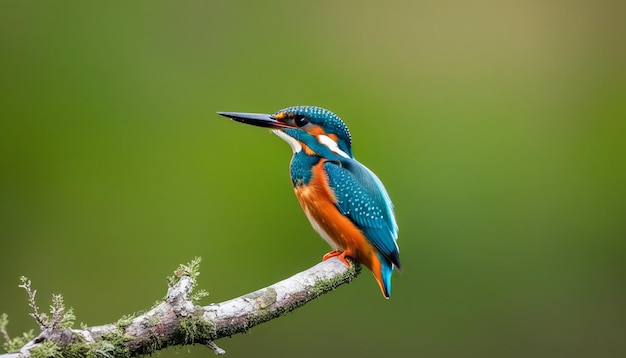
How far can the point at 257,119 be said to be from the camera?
2.36 meters

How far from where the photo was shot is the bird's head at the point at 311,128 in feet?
8.03

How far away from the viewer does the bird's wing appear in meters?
2.42

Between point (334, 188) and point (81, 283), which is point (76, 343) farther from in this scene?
point (81, 283)

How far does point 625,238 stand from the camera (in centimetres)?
580

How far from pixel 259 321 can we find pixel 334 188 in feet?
2.16

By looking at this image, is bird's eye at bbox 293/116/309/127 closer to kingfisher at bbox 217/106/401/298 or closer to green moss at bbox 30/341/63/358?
kingfisher at bbox 217/106/401/298

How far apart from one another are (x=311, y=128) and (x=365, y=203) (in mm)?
266

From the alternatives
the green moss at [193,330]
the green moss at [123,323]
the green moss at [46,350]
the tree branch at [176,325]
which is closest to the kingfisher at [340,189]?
the tree branch at [176,325]

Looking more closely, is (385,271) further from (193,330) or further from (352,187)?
(193,330)

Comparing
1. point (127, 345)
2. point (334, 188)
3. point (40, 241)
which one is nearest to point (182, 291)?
point (127, 345)

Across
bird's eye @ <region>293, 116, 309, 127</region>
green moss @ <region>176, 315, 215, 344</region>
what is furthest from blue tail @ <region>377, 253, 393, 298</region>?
green moss @ <region>176, 315, 215, 344</region>

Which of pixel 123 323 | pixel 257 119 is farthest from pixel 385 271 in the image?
pixel 123 323

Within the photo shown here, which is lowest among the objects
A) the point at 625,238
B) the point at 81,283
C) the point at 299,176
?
the point at 299,176

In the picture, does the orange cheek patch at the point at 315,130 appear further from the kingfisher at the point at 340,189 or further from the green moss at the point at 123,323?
the green moss at the point at 123,323
